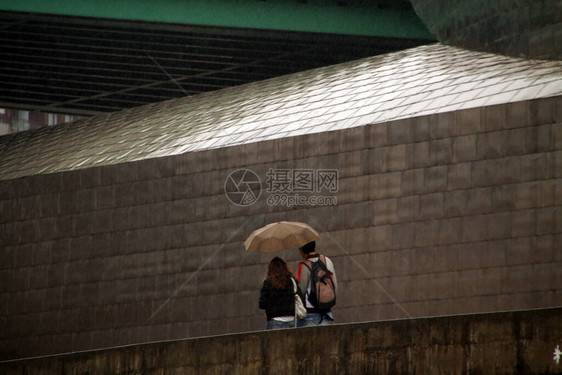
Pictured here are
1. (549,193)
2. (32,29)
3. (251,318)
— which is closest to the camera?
(549,193)

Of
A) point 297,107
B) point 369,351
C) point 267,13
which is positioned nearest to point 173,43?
point 267,13

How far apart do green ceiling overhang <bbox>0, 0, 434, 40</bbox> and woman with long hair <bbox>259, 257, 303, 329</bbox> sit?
Answer: 14605mm

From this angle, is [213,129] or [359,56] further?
[359,56]

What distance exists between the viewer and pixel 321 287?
1056cm

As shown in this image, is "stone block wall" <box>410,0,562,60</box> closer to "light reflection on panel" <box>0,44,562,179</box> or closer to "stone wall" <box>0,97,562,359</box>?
"light reflection on panel" <box>0,44,562,179</box>

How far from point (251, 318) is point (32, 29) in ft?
40.1

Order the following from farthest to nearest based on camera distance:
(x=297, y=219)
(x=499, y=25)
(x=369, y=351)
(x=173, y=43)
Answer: (x=173, y=43)
(x=499, y=25)
(x=297, y=219)
(x=369, y=351)

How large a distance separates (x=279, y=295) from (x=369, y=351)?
1.65 m

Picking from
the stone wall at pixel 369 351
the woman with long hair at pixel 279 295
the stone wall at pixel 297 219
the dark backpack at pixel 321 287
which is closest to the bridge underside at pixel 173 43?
the stone wall at pixel 297 219

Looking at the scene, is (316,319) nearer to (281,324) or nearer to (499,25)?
(281,324)

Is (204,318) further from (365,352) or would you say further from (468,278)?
(365,352)

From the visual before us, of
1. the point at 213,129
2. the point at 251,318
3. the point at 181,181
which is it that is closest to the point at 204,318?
the point at 251,318

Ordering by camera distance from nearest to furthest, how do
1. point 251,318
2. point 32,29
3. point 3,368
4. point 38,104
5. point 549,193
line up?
point 3,368 → point 549,193 → point 251,318 → point 32,29 → point 38,104

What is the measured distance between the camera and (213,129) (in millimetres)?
20125
